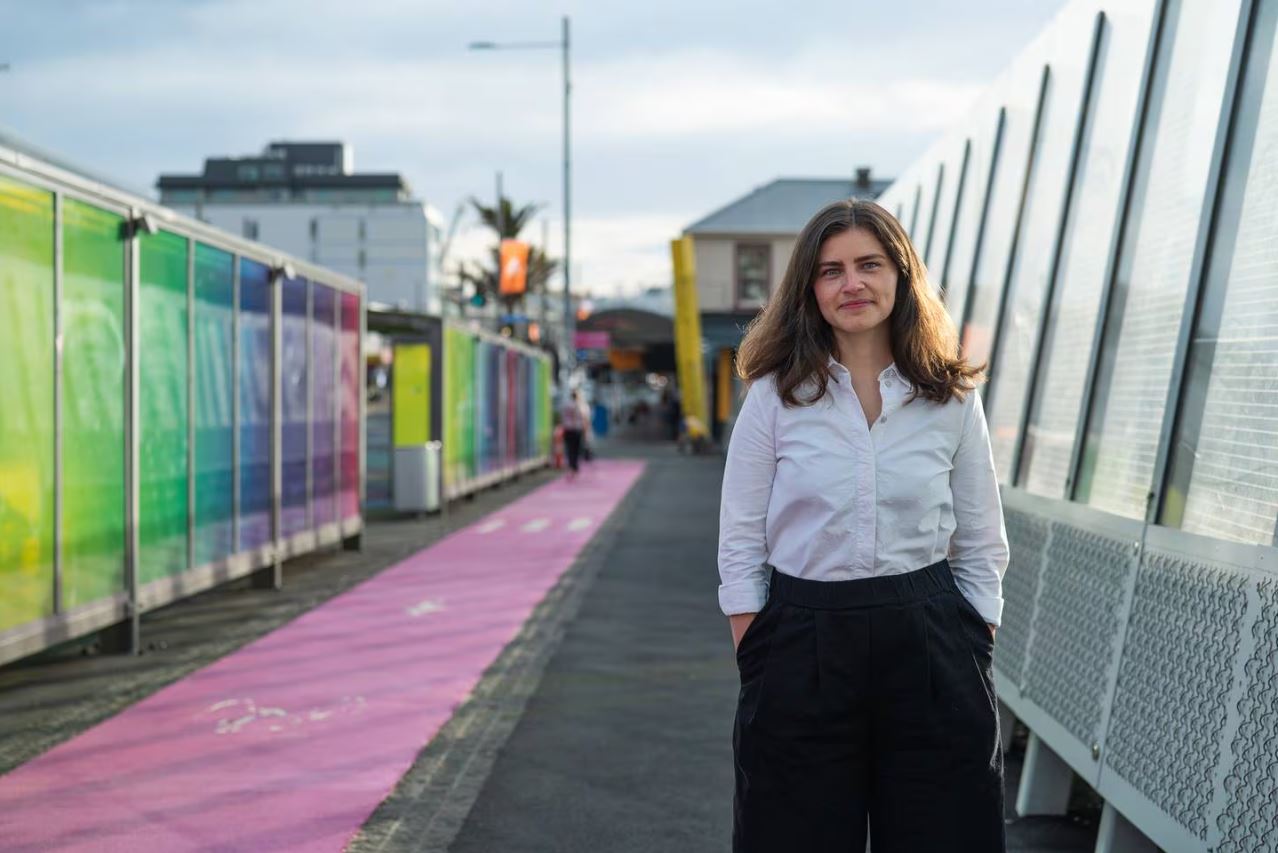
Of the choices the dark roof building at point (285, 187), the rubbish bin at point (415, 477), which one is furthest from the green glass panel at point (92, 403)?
the dark roof building at point (285, 187)

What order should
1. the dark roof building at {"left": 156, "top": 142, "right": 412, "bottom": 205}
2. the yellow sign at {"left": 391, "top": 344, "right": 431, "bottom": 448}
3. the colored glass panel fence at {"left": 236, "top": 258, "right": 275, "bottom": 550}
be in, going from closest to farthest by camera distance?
the colored glass panel fence at {"left": 236, "top": 258, "right": 275, "bottom": 550}, the yellow sign at {"left": 391, "top": 344, "right": 431, "bottom": 448}, the dark roof building at {"left": 156, "top": 142, "right": 412, "bottom": 205}

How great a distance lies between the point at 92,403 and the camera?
27.6 ft

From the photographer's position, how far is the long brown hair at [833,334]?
3.03 meters

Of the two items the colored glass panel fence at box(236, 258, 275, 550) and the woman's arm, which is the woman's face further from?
the colored glass panel fence at box(236, 258, 275, 550)

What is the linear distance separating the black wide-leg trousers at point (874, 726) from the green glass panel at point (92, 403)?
235 inches

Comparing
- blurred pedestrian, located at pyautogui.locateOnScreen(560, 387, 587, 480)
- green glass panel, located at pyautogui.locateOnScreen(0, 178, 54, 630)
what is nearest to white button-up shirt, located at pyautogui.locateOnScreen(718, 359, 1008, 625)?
green glass panel, located at pyautogui.locateOnScreen(0, 178, 54, 630)

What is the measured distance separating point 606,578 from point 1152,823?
9188mm

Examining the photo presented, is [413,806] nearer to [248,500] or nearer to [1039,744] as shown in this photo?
[1039,744]

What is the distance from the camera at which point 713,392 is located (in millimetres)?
51656

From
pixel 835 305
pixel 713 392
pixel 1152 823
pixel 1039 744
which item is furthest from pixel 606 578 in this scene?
pixel 713 392

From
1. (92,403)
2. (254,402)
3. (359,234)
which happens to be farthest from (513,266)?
(359,234)

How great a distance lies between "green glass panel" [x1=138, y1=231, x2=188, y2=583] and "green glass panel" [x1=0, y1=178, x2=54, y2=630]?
1.30 m

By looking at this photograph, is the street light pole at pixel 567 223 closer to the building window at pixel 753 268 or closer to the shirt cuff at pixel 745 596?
the building window at pixel 753 268

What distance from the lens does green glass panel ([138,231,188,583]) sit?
9.20m
